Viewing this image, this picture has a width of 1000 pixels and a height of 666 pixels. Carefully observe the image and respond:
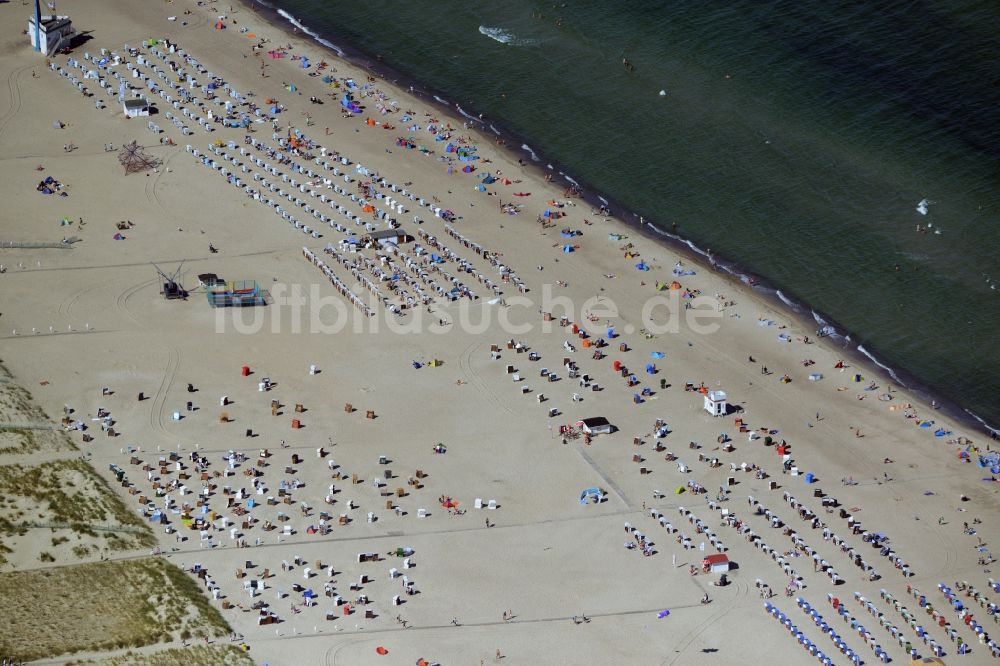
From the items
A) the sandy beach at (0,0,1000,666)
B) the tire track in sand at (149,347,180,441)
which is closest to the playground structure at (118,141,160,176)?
the sandy beach at (0,0,1000,666)

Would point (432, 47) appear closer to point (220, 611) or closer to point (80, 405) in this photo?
point (80, 405)

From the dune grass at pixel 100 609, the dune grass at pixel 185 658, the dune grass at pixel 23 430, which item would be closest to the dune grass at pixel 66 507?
the dune grass at pixel 23 430

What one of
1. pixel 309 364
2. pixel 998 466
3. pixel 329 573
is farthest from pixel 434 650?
pixel 998 466

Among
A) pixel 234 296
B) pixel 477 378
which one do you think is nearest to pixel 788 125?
pixel 477 378

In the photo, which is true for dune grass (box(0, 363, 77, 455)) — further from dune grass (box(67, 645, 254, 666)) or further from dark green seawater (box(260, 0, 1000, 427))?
dark green seawater (box(260, 0, 1000, 427))

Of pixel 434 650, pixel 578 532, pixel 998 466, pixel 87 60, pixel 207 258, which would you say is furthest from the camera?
pixel 87 60

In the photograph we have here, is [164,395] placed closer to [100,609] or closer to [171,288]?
[171,288]
